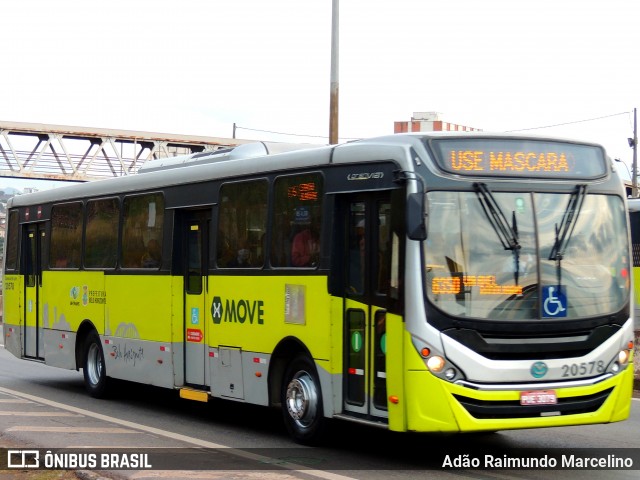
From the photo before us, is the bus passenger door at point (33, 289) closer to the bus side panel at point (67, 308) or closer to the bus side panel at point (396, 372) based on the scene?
the bus side panel at point (67, 308)

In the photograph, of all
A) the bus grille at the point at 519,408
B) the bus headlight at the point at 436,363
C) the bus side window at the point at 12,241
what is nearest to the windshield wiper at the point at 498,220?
the bus headlight at the point at 436,363

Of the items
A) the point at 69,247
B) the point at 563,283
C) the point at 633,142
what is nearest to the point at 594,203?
the point at 563,283

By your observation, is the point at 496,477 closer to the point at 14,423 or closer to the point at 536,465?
the point at 536,465

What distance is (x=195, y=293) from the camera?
571 inches

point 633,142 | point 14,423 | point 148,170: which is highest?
point 633,142

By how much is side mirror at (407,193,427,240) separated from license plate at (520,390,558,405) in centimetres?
163

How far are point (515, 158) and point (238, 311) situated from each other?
13.3 feet

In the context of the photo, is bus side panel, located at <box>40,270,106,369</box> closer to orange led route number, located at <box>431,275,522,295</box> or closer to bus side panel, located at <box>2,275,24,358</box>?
bus side panel, located at <box>2,275,24,358</box>

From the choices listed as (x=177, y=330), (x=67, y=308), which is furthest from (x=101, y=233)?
(x=177, y=330)

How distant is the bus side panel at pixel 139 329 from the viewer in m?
15.2

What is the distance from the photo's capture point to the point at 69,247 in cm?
1836

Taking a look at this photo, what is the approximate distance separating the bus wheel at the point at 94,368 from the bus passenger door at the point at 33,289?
1.82 m

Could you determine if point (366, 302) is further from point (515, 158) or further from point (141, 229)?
point (141, 229)

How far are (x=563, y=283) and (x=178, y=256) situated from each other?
19.4 feet
